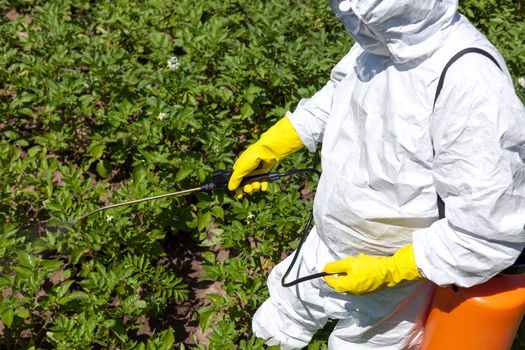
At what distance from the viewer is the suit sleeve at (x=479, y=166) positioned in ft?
5.53

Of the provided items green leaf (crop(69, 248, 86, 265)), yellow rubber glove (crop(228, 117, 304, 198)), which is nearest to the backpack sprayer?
yellow rubber glove (crop(228, 117, 304, 198))

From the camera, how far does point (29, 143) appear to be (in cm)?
391

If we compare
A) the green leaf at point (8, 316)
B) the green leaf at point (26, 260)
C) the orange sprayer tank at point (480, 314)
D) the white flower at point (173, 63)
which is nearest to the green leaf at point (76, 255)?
the green leaf at point (26, 260)

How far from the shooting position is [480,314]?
1982 millimetres

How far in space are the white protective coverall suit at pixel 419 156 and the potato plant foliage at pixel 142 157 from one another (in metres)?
0.68

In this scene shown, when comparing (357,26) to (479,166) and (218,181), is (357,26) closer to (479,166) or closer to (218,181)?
(479,166)

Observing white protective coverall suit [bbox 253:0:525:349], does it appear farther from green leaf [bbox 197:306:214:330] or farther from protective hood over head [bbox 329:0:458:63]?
green leaf [bbox 197:306:214:330]

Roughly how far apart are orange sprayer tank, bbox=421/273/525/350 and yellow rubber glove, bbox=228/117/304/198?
2.53ft

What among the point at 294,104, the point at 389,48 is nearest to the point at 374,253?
the point at 389,48

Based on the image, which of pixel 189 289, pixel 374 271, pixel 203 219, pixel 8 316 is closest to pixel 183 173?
pixel 203 219

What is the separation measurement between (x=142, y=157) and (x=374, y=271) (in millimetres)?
1815

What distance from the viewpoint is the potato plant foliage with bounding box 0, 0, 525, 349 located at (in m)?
2.84

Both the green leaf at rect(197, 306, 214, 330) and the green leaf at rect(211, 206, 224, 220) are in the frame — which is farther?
the green leaf at rect(211, 206, 224, 220)

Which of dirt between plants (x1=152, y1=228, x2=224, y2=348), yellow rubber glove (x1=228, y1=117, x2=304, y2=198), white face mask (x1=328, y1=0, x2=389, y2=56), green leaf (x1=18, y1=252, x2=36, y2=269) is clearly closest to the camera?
white face mask (x1=328, y1=0, x2=389, y2=56)
